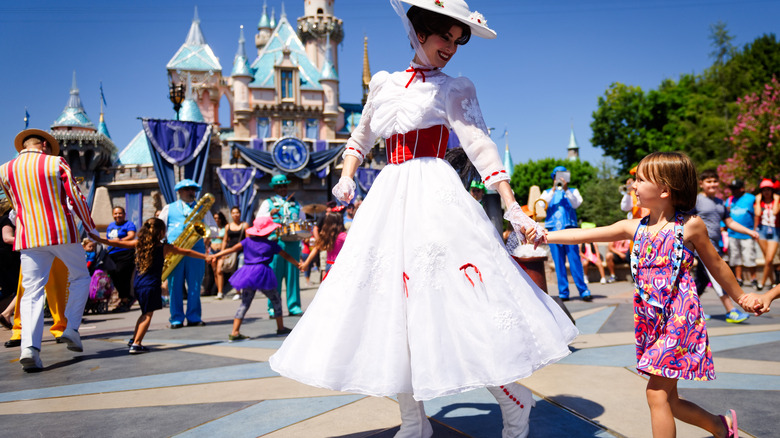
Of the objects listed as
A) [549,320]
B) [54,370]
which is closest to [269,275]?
[54,370]

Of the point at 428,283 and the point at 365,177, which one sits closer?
the point at 428,283

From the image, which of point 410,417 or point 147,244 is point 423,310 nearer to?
point 410,417

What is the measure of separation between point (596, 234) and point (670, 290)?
0.37 metres

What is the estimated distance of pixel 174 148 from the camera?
82.6ft

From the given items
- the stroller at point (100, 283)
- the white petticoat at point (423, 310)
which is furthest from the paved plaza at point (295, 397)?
the stroller at point (100, 283)

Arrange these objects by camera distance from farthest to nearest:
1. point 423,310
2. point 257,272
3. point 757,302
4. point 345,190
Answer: point 257,272
point 345,190
point 423,310
point 757,302

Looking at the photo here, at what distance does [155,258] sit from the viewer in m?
5.43

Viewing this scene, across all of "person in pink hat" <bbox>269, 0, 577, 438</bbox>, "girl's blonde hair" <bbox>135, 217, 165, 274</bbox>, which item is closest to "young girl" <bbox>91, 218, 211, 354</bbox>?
"girl's blonde hair" <bbox>135, 217, 165, 274</bbox>

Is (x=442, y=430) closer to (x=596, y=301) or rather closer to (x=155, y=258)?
(x=155, y=258)

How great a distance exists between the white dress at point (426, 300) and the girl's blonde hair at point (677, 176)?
2.16 feet

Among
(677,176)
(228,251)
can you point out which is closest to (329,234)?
(228,251)

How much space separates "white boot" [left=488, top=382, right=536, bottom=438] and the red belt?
1.10 m

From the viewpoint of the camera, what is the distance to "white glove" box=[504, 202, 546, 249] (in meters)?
2.28

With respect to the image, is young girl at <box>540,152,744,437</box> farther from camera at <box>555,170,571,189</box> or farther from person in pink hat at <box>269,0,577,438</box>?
camera at <box>555,170,571,189</box>
